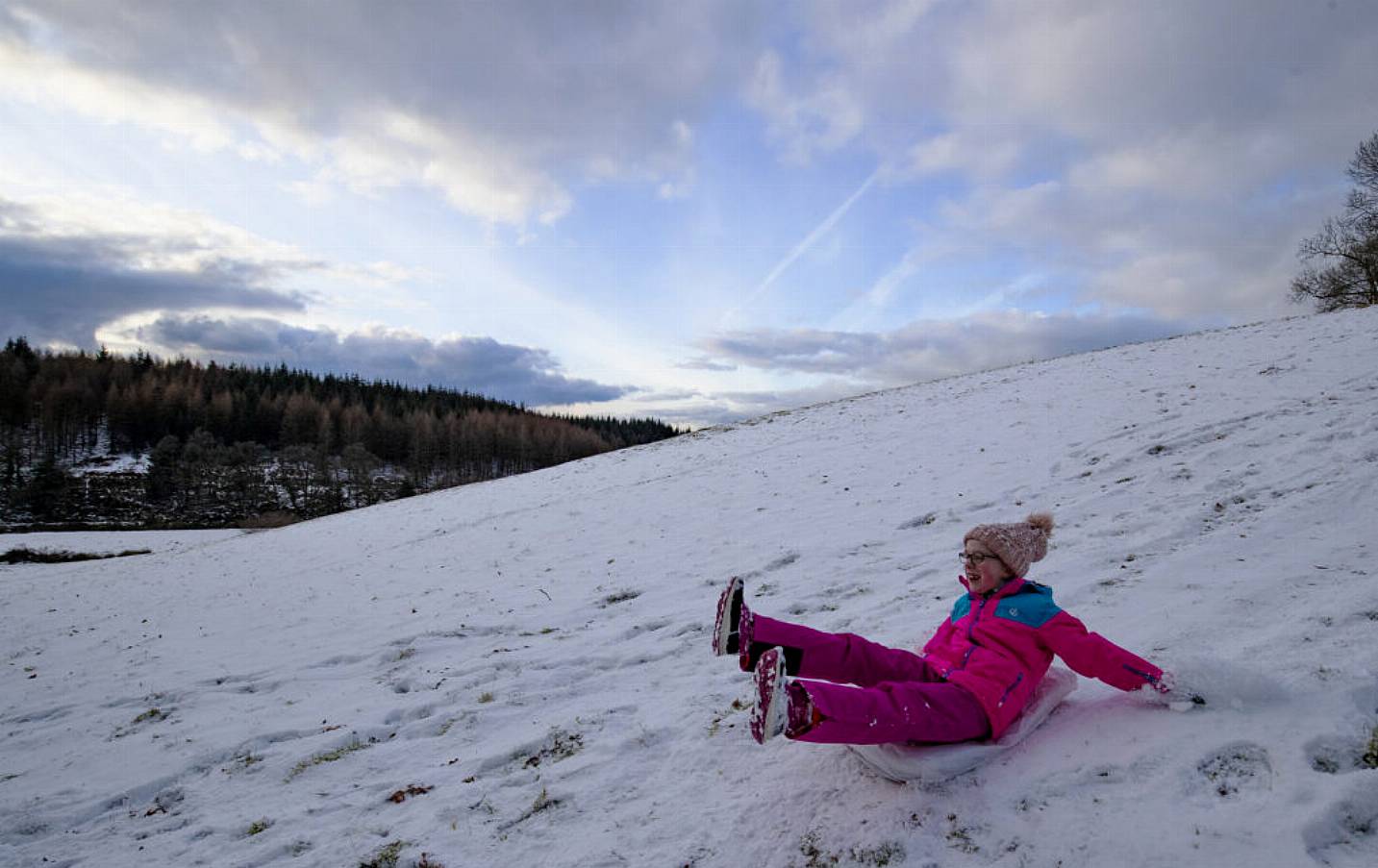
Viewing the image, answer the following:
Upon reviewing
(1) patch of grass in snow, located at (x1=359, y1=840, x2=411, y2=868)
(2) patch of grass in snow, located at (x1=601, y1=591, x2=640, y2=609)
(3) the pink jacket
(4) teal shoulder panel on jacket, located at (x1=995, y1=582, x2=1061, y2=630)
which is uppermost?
(4) teal shoulder panel on jacket, located at (x1=995, y1=582, x2=1061, y2=630)

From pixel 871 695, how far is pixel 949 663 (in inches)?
37.0

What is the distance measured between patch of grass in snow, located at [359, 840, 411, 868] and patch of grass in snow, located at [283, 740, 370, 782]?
1.49 meters

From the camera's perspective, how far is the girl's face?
11.4ft

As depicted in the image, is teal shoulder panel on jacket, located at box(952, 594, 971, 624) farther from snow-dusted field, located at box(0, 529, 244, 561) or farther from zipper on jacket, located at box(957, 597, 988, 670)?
snow-dusted field, located at box(0, 529, 244, 561)

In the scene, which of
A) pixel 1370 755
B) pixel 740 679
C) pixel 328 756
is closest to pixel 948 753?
pixel 1370 755

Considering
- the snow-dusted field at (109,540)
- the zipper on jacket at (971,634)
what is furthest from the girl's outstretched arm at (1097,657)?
the snow-dusted field at (109,540)

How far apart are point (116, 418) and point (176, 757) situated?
94890mm

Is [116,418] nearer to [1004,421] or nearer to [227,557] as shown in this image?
[227,557]

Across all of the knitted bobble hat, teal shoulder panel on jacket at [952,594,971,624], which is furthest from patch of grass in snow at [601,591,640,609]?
the knitted bobble hat

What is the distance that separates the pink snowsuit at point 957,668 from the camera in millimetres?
2639

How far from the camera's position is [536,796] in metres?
3.52

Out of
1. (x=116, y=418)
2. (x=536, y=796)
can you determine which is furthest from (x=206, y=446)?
(x=536, y=796)

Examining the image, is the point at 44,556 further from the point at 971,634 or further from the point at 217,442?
the point at 217,442

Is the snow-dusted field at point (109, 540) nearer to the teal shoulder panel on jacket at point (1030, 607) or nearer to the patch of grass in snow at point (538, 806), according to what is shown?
the patch of grass in snow at point (538, 806)
